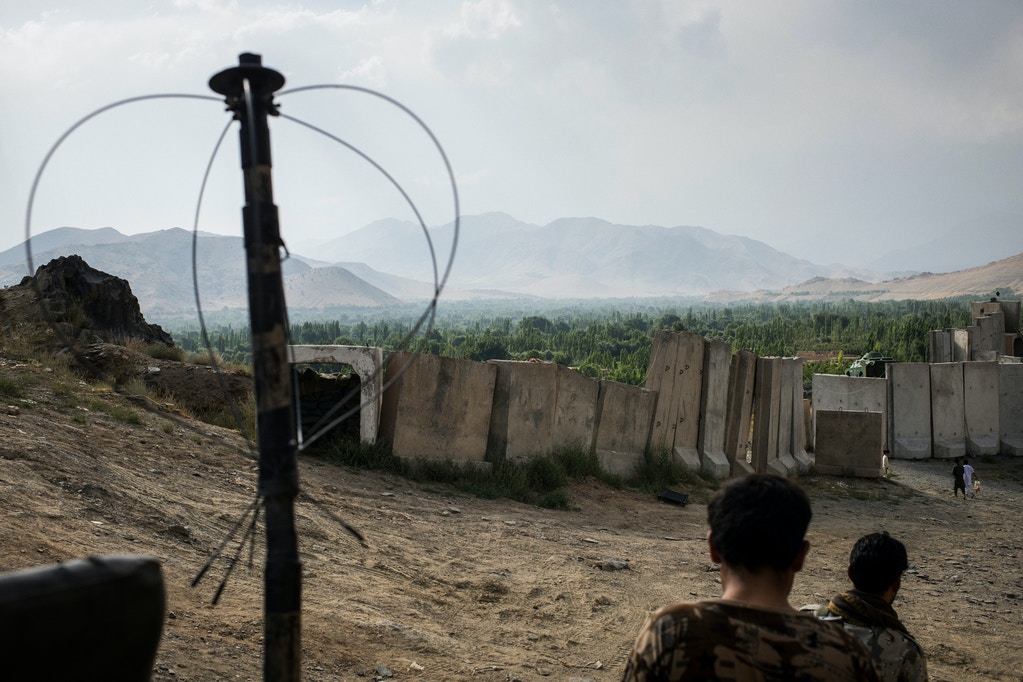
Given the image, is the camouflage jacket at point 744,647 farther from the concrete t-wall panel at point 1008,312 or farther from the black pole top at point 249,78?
the concrete t-wall panel at point 1008,312

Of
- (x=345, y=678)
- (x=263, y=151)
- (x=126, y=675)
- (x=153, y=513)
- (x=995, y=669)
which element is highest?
(x=263, y=151)

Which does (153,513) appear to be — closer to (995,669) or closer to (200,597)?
(200,597)

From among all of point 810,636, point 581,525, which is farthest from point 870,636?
point 581,525

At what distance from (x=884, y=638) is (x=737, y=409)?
10.3 meters

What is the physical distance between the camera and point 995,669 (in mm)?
5723

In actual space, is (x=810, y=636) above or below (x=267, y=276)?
below

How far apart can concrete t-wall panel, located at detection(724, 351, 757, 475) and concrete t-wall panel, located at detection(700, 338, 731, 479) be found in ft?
1.01

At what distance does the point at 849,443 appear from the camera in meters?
13.7

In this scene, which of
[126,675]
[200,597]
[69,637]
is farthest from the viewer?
[200,597]

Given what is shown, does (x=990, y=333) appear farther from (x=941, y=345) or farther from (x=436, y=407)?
(x=436, y=407)

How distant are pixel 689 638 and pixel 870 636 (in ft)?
4.91

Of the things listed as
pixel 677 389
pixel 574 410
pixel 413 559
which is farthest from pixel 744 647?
pixel 677 389

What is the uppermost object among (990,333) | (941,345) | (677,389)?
(990,333)

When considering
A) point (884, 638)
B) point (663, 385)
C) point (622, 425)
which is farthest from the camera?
point (663, 385)
